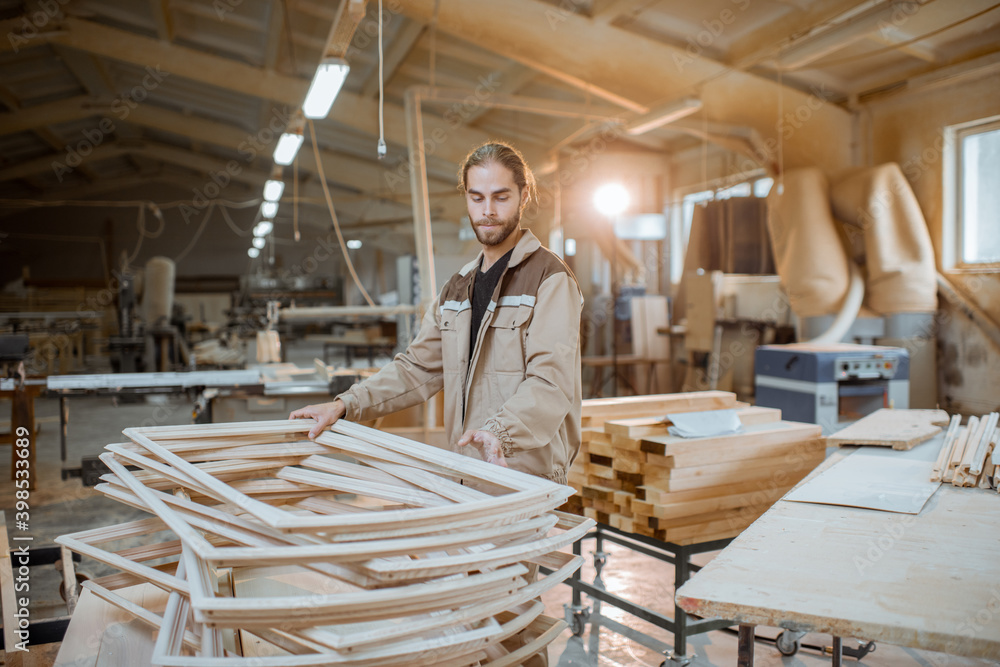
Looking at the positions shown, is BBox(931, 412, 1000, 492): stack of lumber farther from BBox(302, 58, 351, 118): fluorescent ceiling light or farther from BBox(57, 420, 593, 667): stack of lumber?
BBox(302, 58, 351, 118): fluorescent ceiling light

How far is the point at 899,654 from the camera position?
108 inches

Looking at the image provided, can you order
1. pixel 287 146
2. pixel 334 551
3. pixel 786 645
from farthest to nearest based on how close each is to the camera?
pixel 287 146, pixel 786 645, pixel 334 551

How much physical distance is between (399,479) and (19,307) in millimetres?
17805

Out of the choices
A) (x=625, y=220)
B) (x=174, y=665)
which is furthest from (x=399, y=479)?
(x=625, y=220)

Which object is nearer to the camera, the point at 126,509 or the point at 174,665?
the point at 174,665

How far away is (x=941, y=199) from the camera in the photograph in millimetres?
5492

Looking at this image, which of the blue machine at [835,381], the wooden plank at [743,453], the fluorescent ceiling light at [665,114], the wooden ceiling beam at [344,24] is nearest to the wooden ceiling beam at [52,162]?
the wooden ceiling beam at [344,24]

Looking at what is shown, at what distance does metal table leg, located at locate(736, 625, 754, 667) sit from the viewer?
6.31 feet

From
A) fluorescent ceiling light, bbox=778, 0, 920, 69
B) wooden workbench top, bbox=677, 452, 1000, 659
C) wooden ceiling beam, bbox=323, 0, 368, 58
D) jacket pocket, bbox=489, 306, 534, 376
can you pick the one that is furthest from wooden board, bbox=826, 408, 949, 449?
wooden ceiling beam, bbox=323, 0, 368, 58

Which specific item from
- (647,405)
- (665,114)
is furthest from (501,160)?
(665,114)

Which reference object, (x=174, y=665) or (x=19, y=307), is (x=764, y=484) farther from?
(x=19, y=307)

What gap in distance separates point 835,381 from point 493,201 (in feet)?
10.9

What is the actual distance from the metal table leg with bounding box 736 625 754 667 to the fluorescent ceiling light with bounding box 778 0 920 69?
433cm

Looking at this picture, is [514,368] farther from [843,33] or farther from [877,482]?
[843,33]
